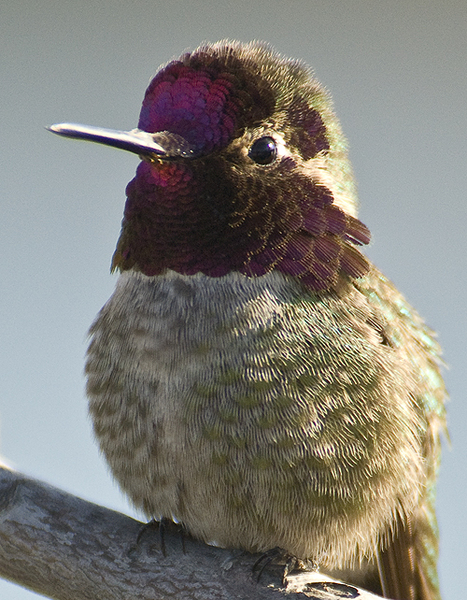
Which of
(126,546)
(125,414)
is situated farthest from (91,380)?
(126,546)

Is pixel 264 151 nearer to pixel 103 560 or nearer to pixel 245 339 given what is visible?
pixel 245 339

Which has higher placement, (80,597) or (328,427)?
(328,427)

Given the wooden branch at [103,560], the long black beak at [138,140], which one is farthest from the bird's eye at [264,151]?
the wooden branch at [103,560]

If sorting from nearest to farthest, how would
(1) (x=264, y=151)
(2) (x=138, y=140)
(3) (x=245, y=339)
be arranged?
(2) (x=138, y=140)
(3) (x=245, y=339)
(1) (x=264, y=151)

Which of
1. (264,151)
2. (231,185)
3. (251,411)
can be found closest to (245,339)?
(251,411)

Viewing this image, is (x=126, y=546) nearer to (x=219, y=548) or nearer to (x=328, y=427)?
(x=219, y=548)

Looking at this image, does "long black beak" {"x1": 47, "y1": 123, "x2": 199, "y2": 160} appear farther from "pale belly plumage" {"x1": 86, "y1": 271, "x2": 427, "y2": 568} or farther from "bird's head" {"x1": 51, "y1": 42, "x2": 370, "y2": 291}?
"pale belly plumage" {"x1": 86, "y1": 271, "x2": 427, "y2": 568}

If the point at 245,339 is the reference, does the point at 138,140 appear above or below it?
above
